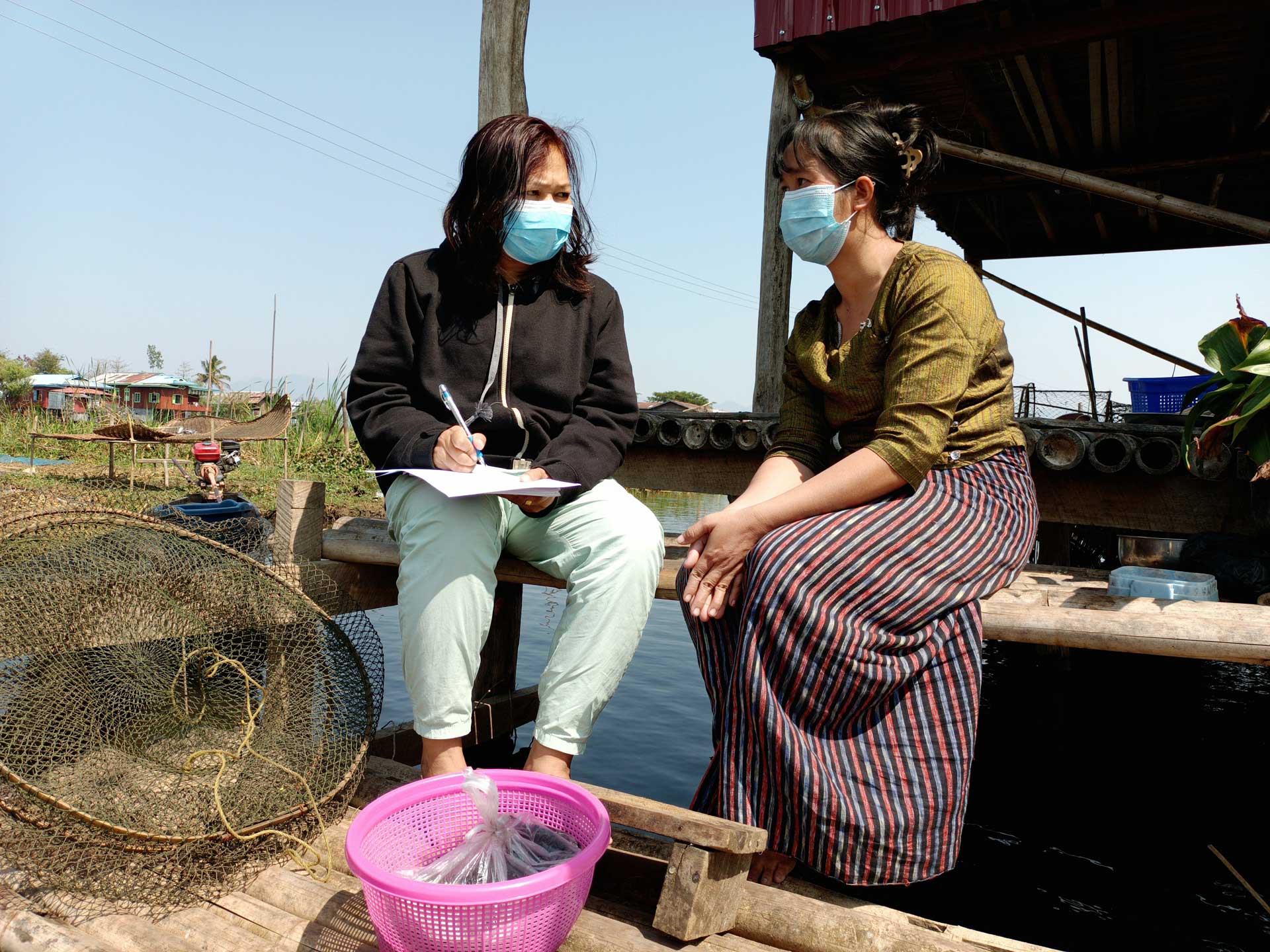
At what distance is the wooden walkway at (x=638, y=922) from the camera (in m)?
1.65

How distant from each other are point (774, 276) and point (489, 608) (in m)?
4.67

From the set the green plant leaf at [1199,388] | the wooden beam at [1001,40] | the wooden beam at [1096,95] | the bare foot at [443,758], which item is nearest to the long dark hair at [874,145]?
the green plant leaf at [1199,388]

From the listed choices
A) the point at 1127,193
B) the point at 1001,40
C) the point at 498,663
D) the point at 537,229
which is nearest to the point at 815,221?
the point at 537,229

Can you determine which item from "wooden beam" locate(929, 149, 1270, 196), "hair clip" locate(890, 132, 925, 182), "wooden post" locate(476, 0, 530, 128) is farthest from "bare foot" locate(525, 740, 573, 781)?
"wooden beam" locate(929, 149, 1270, 196)

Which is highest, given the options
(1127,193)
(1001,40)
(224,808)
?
(1001,40)

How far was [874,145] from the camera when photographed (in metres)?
2.40

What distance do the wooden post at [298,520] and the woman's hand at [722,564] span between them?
1.52m

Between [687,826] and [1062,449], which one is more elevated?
[1062,449]

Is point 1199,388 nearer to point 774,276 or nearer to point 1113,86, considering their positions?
point 774,276

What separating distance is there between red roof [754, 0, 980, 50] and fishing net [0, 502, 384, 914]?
5105mm

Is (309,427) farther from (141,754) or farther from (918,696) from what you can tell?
(918,696)

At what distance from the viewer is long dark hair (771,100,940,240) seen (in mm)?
2396

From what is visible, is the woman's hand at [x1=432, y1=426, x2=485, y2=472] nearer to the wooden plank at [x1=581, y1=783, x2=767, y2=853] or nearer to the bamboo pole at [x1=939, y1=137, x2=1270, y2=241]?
the wooden plank at [x1=581, y1=783, x2=767, y2=853]

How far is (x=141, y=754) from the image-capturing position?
253 cm
